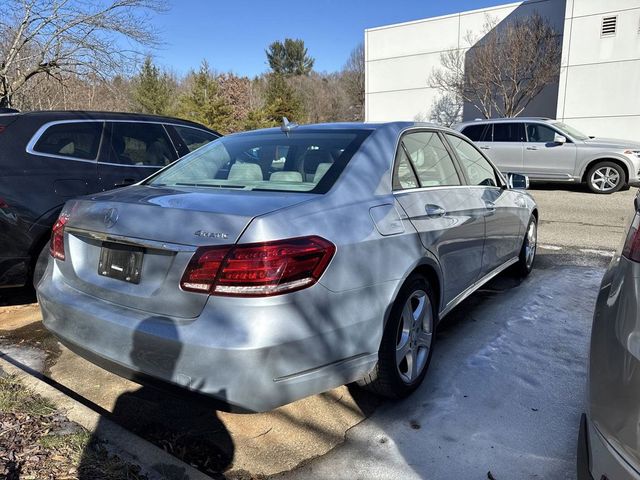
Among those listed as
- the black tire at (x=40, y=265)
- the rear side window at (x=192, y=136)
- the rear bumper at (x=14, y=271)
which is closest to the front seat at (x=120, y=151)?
the rear side window at (x=192, y=136)

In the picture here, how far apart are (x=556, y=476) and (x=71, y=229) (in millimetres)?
2717

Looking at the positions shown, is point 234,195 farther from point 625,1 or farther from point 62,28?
point 625,1

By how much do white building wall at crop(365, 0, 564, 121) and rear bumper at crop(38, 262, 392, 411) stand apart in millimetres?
24896

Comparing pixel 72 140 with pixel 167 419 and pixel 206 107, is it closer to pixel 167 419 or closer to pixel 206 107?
pixel 167 419

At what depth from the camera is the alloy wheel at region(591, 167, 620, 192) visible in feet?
35.4

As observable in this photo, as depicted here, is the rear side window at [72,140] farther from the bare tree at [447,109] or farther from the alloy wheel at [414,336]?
the bare tree at [447,109]

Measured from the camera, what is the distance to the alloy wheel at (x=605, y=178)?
10.8 meters

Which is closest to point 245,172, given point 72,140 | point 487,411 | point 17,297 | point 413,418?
point 413,418

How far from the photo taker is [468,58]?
24.6 meters

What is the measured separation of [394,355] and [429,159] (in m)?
1.44

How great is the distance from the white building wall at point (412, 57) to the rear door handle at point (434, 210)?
77.9 ft

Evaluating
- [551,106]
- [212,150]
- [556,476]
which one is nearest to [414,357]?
[556,476]

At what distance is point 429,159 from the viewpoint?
331 centimetres

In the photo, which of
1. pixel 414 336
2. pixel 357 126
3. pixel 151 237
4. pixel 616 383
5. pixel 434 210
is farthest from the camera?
pixel 357 126
